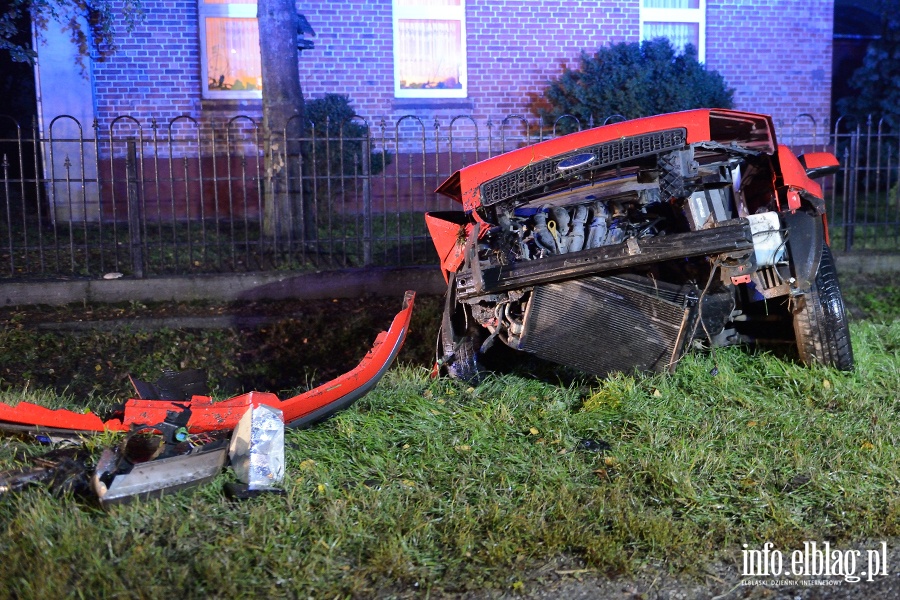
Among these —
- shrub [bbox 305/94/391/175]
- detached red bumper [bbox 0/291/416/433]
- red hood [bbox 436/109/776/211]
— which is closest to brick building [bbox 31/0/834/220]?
shrub [bbox 305/94/391/175]

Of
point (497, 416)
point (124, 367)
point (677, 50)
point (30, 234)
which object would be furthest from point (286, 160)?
point (677, 50)

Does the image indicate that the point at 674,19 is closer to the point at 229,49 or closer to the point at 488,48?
the point at 488,48

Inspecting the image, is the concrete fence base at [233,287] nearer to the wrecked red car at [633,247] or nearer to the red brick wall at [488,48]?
the wrecked red car at [633,247]

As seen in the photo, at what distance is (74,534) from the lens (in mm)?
2992

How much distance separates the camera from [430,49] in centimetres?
1141

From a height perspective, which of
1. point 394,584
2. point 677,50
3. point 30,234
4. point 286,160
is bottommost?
point 394,584

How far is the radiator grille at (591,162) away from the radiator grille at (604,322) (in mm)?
532

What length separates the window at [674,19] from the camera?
1175 centimetres

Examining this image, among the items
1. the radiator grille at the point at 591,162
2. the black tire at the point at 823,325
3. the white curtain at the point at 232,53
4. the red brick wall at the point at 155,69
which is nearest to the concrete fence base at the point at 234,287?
the radiator grille at the point at 591,162

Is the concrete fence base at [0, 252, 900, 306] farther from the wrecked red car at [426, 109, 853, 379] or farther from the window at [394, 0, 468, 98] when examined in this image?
the window at [394, 0, 468, 98]

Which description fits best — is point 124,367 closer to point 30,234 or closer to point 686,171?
point 30,234

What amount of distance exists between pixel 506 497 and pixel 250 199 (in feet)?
26.4

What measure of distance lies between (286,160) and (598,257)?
4.26 m

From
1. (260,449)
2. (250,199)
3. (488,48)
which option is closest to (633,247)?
(260,449)
